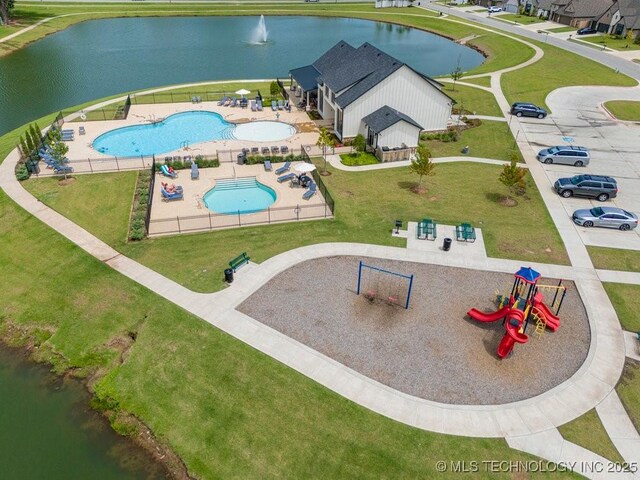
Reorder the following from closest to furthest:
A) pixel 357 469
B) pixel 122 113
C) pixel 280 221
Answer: pixel 357 469 → pixel 280 221 → pixel 122 113

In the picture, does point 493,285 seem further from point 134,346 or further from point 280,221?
point 134,346

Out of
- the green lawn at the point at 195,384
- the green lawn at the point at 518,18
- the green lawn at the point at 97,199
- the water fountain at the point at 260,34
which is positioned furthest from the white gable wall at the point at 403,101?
the green lawn at the point at 518,18

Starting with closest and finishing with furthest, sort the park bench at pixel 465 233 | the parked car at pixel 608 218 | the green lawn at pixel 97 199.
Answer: the park bench at pixel 465 233 → the green lawn at pixel 97 199 → the parked car at pixel 608 218

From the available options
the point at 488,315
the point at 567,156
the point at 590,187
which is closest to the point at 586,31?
the point at 567,156

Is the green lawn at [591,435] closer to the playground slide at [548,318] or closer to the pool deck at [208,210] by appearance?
the playground slide at [548,318]

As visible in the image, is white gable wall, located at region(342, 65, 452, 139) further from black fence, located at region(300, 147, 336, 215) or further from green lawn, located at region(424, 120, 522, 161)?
black fence, located at region(300, 147, 336, 215)

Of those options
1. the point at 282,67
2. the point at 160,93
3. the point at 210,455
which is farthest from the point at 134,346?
the point at 282,67
